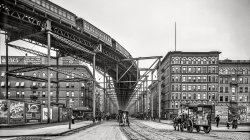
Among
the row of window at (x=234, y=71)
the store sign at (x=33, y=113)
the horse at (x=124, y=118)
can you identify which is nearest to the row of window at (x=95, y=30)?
the horse at (x=124, y=118)

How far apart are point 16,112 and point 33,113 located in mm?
3932

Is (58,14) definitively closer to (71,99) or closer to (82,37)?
(82,37)

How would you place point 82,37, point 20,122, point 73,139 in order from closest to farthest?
point 73,139 → point 20,122 → point 82,37

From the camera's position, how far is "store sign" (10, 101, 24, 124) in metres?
30.3

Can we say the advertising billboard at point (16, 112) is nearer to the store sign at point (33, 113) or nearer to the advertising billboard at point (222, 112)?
the store sign at point (33, 113)

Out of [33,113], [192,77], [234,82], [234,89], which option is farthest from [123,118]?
[234,89]

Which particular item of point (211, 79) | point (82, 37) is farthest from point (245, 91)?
point (82, 37)

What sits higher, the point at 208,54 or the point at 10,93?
the point at 208,54

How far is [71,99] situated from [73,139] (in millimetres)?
73228

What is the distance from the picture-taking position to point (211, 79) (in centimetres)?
8888

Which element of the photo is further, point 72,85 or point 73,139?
point 72,85

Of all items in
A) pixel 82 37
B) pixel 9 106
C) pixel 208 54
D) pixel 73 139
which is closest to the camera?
pixel 73 139

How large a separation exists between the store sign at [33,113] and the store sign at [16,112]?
5.00 ft

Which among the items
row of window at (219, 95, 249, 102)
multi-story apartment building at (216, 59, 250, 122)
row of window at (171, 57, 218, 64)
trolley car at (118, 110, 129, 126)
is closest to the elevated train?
trolley car at (118, 110, 129, 126)
